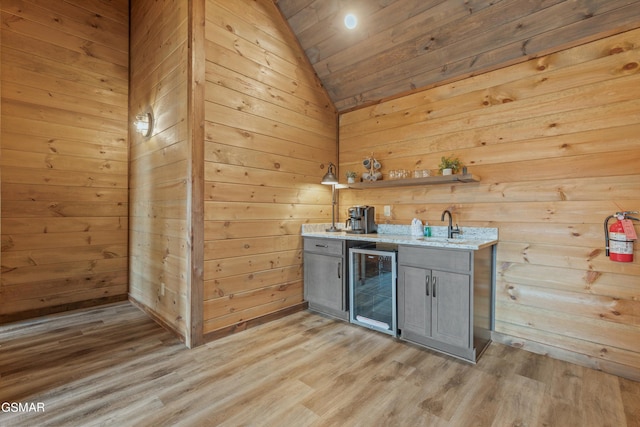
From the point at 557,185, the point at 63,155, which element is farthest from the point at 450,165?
the point at 63,155

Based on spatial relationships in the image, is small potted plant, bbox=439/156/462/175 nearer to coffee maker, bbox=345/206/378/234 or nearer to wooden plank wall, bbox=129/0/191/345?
coffee maker, bbox=345/206/378/234

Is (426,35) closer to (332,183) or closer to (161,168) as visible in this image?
(332,183)

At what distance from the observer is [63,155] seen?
3.29 metres

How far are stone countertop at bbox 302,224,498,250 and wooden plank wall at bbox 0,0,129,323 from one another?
249cm

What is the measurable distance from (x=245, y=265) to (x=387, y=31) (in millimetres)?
2638

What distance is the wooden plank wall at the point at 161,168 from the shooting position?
8.30 feet

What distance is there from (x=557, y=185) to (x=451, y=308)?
4.23 ft

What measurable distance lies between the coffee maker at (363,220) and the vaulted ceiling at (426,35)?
131 centimetres

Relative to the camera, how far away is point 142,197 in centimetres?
337

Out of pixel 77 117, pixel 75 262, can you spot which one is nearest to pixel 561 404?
pixel 75 262

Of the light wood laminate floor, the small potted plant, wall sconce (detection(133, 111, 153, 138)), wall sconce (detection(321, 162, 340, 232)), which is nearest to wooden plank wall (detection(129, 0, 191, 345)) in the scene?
wall sconce (detection(133, 111, 153, 138))

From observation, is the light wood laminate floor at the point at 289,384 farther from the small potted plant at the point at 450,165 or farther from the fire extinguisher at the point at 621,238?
the small potted plant at the point at 450,165

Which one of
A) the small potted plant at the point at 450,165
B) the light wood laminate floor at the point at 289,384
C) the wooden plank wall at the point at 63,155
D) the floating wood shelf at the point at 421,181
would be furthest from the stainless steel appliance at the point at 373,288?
the wooden plank wall at the point at 63,155

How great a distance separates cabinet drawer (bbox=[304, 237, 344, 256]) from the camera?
306 cm
